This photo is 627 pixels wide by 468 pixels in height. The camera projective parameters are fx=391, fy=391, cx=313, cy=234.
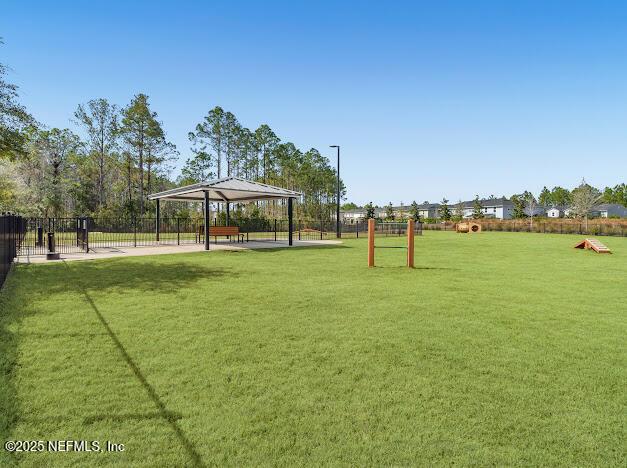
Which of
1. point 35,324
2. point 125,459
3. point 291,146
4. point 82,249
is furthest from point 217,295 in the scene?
point 291,146

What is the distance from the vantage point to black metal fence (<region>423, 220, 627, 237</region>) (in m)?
Result: 41.3

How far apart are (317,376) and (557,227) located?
51707 mm

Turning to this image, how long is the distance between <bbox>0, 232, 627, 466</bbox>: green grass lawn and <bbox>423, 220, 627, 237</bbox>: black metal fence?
4075cm

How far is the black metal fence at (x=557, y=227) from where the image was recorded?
135 feet

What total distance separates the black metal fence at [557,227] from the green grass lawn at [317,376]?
40749mm

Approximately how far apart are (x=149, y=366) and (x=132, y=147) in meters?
50.8

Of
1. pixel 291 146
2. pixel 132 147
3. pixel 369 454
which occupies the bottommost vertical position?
pixel 369 454

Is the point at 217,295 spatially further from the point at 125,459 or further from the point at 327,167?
the point at 327,167

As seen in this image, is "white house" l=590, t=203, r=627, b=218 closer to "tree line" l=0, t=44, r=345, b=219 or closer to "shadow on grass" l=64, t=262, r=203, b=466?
"tree line" l=0, t=44, r=345, b=219

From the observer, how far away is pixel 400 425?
3.34 m

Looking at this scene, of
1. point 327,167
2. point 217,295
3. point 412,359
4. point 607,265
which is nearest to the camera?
point 412,359

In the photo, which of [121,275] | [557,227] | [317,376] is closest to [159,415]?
[317,376]

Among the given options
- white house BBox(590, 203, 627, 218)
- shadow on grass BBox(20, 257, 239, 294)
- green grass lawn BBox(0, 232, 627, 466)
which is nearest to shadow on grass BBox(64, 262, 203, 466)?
green grass lawn BBox(0, 232, 627, 466)

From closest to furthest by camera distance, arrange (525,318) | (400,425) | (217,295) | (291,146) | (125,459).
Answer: (125,459)
(400,425)
(525,318)
(217,295)
(291,146)
